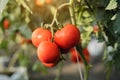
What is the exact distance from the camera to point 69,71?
4652mm

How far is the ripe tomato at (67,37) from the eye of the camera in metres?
0.91

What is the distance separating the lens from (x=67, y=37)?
3.00 ft

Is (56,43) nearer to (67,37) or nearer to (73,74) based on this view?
(67,37)

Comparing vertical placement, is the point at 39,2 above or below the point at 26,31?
above

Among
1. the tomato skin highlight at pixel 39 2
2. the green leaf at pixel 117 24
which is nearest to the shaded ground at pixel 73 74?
the tomato skin highlight at pixel 39 2

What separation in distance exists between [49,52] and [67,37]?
0.18ft

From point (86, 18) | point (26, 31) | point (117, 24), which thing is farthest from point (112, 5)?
point (26, 31)

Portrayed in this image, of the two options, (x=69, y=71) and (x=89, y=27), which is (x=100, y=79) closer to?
(x=69, y=71)

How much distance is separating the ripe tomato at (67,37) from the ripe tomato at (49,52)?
16 millimetres

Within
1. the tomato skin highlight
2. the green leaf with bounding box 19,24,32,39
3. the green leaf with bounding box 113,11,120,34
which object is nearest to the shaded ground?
the green leaf with bounding box 19,24,32,39

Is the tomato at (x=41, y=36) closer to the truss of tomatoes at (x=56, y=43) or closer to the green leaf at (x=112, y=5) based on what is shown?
the truss of tomatoes at (x=56, y=43)

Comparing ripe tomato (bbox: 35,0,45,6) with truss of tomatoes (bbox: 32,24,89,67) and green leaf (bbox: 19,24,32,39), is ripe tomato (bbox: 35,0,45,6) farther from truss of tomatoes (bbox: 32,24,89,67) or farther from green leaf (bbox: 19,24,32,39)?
truss of tomatoes (bbox: 32,24,89,67)

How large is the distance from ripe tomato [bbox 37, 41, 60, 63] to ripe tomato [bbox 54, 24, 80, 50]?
0.02m

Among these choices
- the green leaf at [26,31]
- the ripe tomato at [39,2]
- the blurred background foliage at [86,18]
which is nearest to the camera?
the blurred background foliage at [86,18]
